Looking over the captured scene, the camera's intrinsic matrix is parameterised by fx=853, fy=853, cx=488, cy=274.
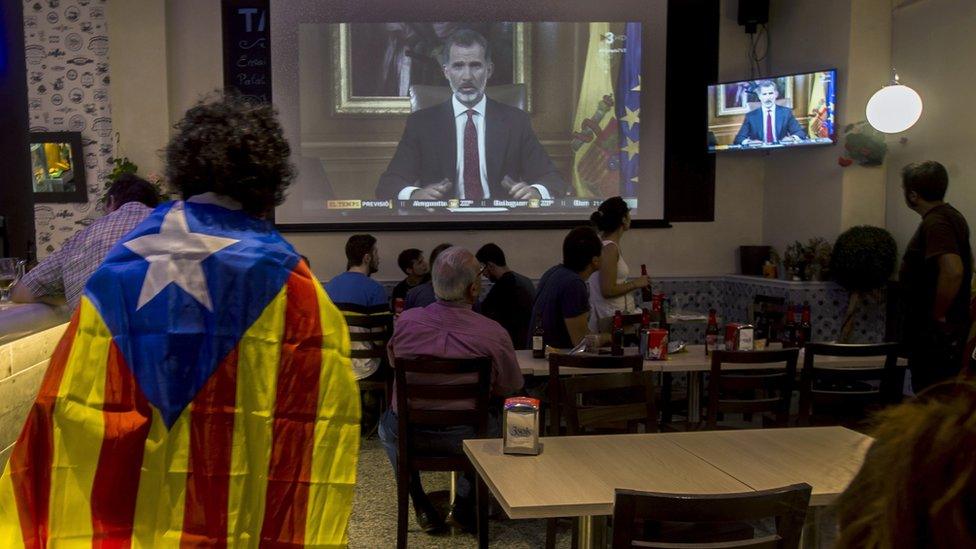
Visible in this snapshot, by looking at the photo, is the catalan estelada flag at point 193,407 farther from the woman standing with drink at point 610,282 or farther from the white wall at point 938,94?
the white wall at point 938,94

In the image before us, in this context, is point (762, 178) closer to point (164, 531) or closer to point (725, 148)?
point (725, 148)

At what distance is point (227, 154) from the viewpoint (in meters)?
1.59

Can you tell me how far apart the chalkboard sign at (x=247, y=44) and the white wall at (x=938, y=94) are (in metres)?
5.30

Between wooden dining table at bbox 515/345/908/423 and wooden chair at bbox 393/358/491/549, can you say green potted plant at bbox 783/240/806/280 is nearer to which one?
wooden dining table at bbox 515/345/908/423

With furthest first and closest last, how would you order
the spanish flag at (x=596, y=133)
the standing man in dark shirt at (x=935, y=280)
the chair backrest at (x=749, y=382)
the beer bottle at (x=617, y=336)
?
the spanish flag at (x=596, y=133) → the beer bottle at (x=617, y=336) → the standing man in dark shirt at (x=935, y=280) → the chair backrest at (x=749, y=382)

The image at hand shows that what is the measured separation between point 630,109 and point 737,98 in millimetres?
948

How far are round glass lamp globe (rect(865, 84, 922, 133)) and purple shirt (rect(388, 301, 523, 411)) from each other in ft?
13.5

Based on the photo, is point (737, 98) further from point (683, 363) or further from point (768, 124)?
point (683, 363)

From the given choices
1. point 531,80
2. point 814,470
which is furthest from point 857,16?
point 814,470

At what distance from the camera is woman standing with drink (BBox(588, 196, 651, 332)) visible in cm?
511

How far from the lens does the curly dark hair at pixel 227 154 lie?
1.60 m

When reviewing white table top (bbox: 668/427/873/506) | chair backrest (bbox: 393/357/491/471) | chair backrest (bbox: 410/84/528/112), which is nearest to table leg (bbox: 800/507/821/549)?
white table top (bbox: 668/427/873/506)

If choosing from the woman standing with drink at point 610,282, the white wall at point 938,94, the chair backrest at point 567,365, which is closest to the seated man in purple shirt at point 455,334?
the chair backrest at point 567,365

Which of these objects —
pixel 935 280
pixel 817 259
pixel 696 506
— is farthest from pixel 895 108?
pixel 696 506
